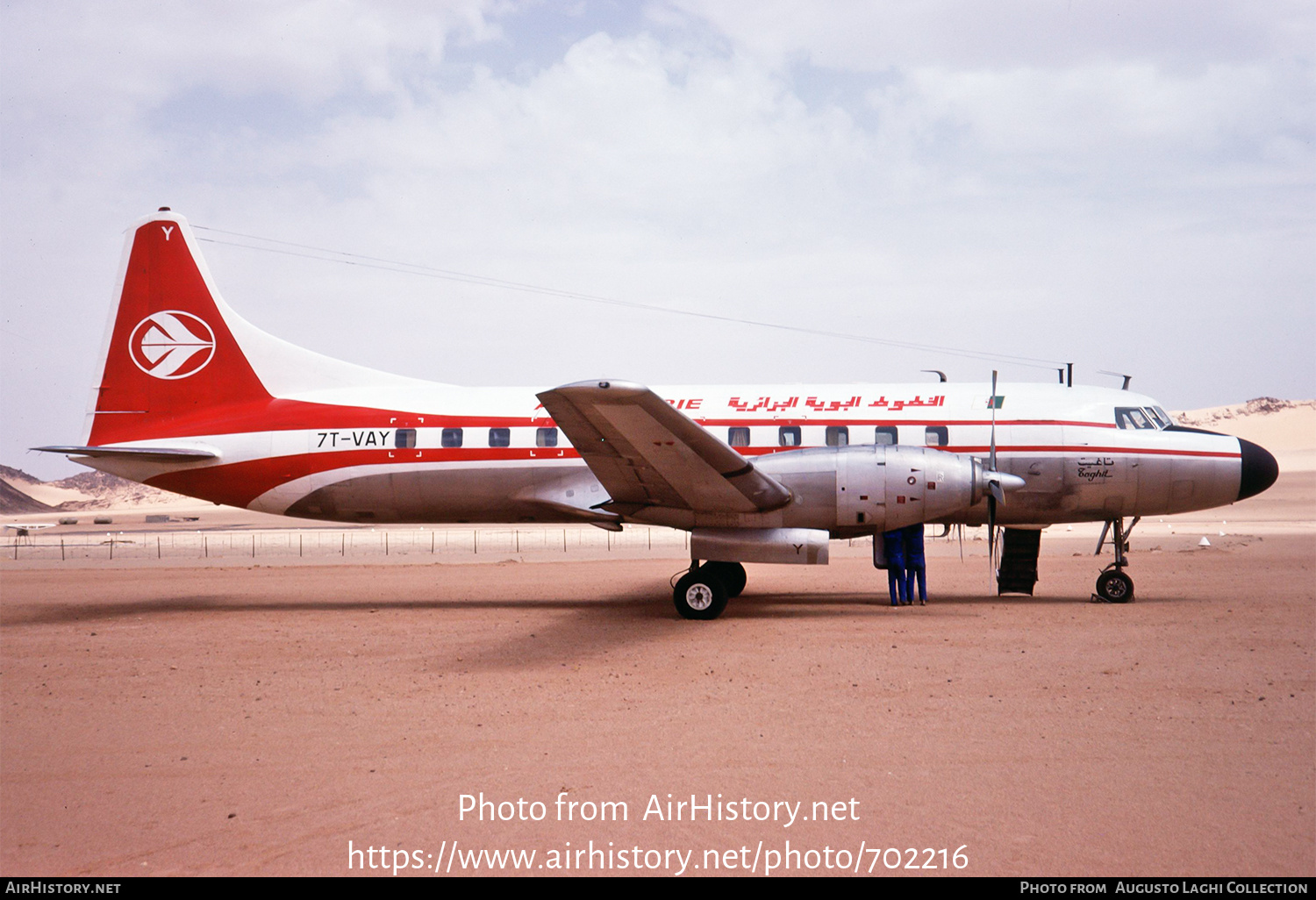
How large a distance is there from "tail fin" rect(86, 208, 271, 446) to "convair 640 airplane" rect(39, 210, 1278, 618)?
0.11 feet

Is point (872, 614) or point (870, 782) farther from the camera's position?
point (872, 614)

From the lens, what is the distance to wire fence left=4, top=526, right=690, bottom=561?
1168 inches

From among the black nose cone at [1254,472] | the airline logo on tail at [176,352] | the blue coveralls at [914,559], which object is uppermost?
the airline logo on tail at [176,352]

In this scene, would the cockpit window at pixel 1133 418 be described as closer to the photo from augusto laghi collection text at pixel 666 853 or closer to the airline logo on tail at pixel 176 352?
the photo from augusto laghi collection text at pixel 666 853

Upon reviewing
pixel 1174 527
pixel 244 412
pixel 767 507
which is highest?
pixel 244 412

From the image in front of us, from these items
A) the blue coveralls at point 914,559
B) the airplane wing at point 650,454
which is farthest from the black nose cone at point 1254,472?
the airplane wing at point 650,454

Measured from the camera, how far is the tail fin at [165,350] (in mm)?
16000

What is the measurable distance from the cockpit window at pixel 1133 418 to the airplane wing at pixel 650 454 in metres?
6.23

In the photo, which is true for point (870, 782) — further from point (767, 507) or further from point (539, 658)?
point (767, 507)

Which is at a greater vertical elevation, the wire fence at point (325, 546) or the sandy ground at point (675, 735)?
the sandy ground at point (675, 735)

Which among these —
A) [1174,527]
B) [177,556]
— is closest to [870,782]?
[177,556]

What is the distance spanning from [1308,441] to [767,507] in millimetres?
94445

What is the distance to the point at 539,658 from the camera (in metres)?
9.96

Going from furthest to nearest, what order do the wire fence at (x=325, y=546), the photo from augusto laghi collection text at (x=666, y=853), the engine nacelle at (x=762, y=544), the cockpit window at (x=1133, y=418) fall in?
1. the wire fence at (x=325, y=546)
2. the cockpit window at (x=1133, y=418)
3. the engine nacelle at (x=762, y=544)
4. the photo from augusto laghi collection text at (x=666, y=853)
